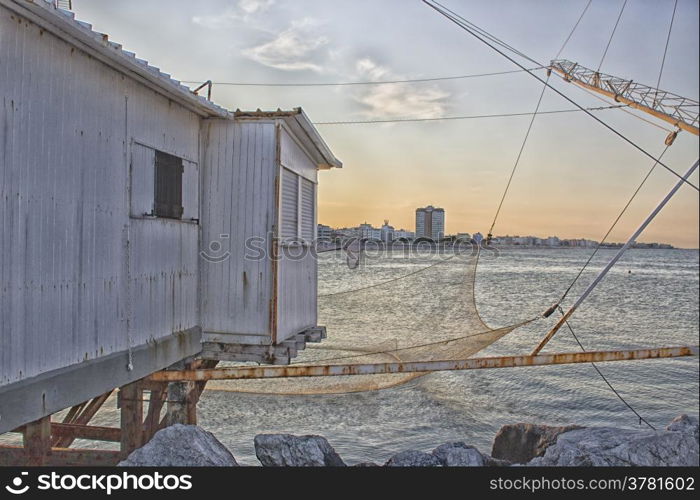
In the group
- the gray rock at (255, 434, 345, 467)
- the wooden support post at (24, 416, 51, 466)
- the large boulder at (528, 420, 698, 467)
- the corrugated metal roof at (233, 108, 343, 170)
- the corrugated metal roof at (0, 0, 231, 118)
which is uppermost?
the corrugated metal roof at (0, 0, 231, 118)

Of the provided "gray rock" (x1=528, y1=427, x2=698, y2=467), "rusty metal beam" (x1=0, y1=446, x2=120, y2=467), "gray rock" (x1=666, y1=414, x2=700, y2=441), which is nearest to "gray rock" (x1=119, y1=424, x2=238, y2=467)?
"rusty metal beam" (x1=0, y1=446, x2=120, y2=467)

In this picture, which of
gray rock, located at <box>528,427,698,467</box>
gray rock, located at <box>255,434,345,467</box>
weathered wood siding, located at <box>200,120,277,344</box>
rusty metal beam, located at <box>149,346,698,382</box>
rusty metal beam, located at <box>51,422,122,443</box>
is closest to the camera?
rusty metal beam, located at <box>149,346,698,382</box>

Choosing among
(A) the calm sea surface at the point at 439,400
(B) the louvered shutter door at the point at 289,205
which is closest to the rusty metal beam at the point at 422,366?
(B) the louvered shutter door at the point at 289,205

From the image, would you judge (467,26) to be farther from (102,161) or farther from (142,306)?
(142,306)

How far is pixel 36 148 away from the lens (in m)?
5.80

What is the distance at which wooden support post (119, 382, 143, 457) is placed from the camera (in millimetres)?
9578

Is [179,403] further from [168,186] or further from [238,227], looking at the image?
[168,186]

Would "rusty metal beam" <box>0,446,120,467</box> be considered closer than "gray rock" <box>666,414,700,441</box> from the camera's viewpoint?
Yes

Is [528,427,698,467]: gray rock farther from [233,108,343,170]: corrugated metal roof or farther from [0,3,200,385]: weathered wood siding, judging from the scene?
[233,108,343,170]: corrugated metal roof

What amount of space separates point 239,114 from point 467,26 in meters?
4.22

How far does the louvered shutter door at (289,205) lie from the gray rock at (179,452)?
3497mm

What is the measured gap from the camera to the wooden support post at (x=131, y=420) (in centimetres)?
958

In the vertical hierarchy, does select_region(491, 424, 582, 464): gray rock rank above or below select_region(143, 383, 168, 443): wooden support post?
below

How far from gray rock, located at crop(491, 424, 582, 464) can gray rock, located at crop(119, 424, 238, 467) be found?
6.80m
